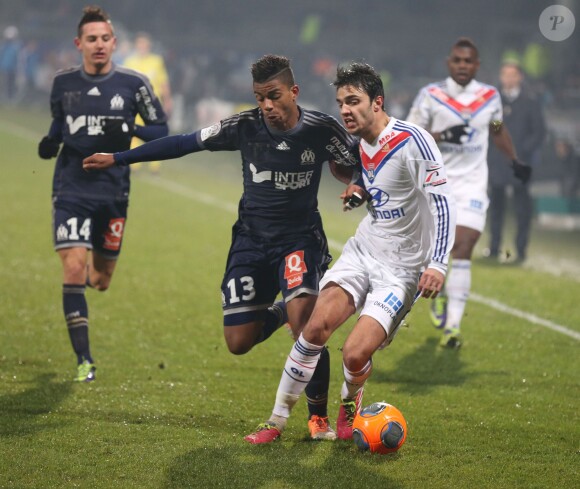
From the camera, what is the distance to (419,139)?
600 cm

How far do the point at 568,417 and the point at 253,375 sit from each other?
2.20 metres

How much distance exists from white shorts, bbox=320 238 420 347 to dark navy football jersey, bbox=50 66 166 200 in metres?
2.27

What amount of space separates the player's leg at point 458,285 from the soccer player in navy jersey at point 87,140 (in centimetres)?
265

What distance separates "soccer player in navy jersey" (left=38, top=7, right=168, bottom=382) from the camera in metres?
7.59

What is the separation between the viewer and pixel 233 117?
20.6 ft

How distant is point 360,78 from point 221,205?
474 inches

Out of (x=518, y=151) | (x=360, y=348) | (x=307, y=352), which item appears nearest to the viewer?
(x=360, y=348)

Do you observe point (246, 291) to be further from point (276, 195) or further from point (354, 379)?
point (354, 379)

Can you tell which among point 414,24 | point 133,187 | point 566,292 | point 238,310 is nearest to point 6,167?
point 133,187

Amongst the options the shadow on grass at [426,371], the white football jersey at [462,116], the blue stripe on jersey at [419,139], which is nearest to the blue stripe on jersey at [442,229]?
the blue stripe on jersey at [419,139]

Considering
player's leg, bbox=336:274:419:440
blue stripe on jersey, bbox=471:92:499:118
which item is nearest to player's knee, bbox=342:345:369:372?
player's leg, bbox=336:274:419:440

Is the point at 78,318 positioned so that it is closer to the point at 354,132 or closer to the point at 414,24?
the point at 354,132

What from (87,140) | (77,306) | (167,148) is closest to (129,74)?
(87,140)

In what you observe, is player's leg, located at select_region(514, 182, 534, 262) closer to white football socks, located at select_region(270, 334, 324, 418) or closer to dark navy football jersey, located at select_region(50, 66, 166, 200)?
dark navy football jersey, located at select_region(50, 66, 166, 200)
